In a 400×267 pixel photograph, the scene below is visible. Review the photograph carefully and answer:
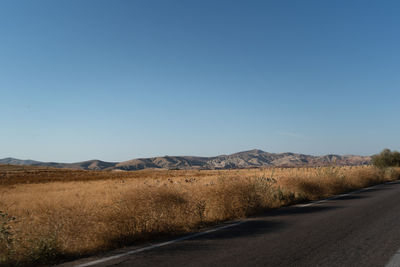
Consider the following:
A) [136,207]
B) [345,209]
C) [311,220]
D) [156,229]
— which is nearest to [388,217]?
[345,209]

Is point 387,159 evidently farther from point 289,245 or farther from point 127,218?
point 127,218

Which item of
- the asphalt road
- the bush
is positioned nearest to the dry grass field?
the asphalt road

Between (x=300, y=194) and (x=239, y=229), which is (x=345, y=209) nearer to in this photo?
(x=300, y=194)

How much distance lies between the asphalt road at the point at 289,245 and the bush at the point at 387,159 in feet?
142

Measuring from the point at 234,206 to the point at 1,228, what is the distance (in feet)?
20.5

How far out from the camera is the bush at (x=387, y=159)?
44.4 metres

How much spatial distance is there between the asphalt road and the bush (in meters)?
43.3

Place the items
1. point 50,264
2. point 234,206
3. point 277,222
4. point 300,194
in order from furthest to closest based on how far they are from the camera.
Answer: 1. point 300,194
2. point 234,206
3. point 277,222
4. point 50,264

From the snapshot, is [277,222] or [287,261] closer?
[287,261]

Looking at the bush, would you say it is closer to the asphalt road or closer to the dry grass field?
the dry grass field

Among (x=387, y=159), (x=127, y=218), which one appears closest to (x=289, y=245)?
(x=127, y=218)

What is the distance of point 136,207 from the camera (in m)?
6.75

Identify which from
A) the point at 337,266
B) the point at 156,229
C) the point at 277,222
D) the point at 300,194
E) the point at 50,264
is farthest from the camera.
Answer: the point at 300,194

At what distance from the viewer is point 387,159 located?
45.0 m
